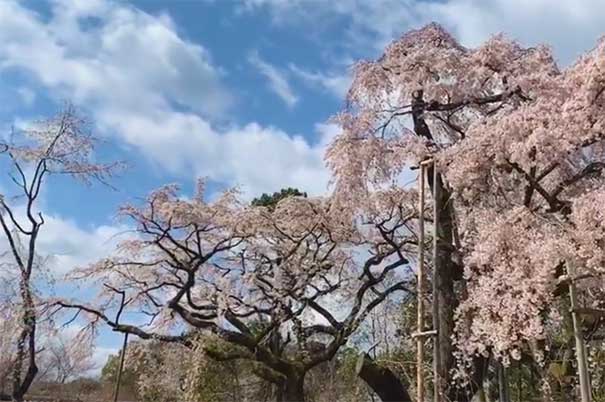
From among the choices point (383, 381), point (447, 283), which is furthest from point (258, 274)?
point (447, 283)

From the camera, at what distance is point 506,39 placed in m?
7.28

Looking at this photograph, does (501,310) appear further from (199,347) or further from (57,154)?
(57,154)

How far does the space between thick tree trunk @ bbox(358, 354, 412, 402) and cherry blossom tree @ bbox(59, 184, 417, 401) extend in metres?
1.81

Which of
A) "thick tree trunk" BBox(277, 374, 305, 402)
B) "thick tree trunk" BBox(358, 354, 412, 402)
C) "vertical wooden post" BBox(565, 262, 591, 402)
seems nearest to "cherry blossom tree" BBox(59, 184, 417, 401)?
"thick tree trunk" BBox(277, 374, 305, 402)

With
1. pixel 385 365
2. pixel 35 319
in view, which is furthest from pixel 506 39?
pixel 35 319

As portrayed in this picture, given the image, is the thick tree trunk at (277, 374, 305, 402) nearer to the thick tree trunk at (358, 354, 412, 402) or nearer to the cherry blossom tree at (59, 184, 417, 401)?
the cherry blossom tree at (59, 184, 417, 401)

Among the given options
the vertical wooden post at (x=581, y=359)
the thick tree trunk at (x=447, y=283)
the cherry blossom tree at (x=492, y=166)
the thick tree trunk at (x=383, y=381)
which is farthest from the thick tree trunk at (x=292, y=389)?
the vertical wooden post at (x=581, y=359)

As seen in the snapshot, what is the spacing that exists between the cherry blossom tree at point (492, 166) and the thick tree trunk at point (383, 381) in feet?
3.15

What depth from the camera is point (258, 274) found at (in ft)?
31.2

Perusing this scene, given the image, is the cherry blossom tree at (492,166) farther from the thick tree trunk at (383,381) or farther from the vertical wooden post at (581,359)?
the thick tree trunk at (383,381)

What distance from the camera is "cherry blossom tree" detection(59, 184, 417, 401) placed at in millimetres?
8641

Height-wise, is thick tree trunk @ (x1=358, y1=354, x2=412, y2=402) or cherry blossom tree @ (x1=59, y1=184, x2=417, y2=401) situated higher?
cherry blossom tree @ (x1=59, y1=184, x2=417, y2=401)

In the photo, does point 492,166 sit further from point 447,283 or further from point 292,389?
point 292,389

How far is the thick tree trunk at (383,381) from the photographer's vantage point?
7.08 meters
